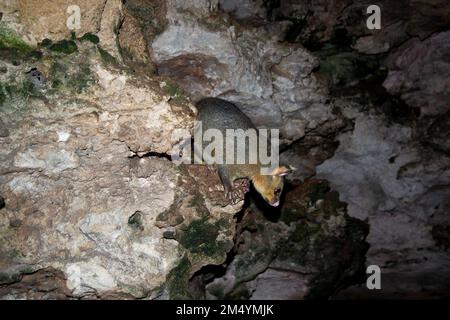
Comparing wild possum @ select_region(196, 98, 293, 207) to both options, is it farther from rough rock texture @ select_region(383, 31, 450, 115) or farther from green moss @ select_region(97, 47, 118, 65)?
rough rock texture @ select_region(383, 31, 450, 115)

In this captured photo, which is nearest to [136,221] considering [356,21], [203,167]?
[203,167]

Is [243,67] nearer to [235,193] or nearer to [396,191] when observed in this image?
[235,193]

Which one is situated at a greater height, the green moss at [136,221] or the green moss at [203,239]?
the green moss at [136,221]

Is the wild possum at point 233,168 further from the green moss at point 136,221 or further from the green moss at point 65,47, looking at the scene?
the green moss at point 65,47

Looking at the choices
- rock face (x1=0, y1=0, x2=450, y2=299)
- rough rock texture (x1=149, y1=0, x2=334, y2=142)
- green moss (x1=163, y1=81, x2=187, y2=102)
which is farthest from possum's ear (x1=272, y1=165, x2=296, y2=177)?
green moss (x1=163, y1=81, x2=187, y2=102)

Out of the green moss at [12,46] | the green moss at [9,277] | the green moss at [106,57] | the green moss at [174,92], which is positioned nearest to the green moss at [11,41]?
the green moss at [12,46]

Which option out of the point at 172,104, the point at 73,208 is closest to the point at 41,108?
the point at 73,208
